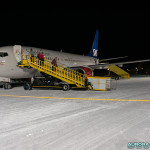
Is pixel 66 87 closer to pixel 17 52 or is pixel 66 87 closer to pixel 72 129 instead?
pixel 17 52

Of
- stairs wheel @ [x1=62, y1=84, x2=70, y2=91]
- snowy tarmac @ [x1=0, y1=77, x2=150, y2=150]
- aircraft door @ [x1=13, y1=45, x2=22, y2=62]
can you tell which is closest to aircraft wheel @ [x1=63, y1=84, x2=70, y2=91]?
stairs wheel @ [x1=62, y1=84, x2=70, y2=91]

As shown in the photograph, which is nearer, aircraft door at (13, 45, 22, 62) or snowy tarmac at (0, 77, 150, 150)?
snowy tarmac at (0, 77, 150, 150)

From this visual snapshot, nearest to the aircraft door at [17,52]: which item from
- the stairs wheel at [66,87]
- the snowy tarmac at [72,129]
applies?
the stairs wheel at [66,87]

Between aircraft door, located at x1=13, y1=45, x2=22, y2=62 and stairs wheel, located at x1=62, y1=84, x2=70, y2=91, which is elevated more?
aircraft door, located at x1=13, y1=45, x2=22, y2=62

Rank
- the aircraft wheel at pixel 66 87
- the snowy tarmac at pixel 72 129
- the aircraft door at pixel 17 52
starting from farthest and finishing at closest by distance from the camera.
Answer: the aircraft door at pixel 17 52 < the aircraft wheel at pixel 66 87 < the snowy tarmac at pixel 72 129

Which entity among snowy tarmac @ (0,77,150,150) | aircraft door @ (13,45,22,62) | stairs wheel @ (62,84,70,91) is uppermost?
aircraft door @ (13,45,22,62)

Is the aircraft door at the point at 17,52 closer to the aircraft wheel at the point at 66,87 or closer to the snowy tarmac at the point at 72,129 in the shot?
the aircraft wheel at the point at 66,87

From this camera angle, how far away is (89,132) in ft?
12.7

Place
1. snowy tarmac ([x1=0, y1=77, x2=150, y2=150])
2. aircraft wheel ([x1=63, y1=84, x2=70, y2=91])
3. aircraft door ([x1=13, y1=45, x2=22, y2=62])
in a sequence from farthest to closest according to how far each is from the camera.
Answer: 1. aircraft door ([x1=13, y1=45, x2=22, y2=62])
2. aircraft wheel ([x1=63, y1=84, x2=70, y2=91])
3. snowy tarmac ([x1=0, y1=77, x2=150, y2=150])

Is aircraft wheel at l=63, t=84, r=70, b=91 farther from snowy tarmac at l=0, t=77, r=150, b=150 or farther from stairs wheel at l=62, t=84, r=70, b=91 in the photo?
snowy tarmac at l=0, t=77, r=150, b=150

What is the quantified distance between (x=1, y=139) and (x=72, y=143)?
1.50 meters

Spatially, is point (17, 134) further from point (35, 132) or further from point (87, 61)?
point (87, 61)

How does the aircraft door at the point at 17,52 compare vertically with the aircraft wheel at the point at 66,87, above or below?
above

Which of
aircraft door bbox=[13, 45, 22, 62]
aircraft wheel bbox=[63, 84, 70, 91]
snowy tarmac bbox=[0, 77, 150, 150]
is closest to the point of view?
snowy tarmac bbox=[0, 77, 150, 150]
